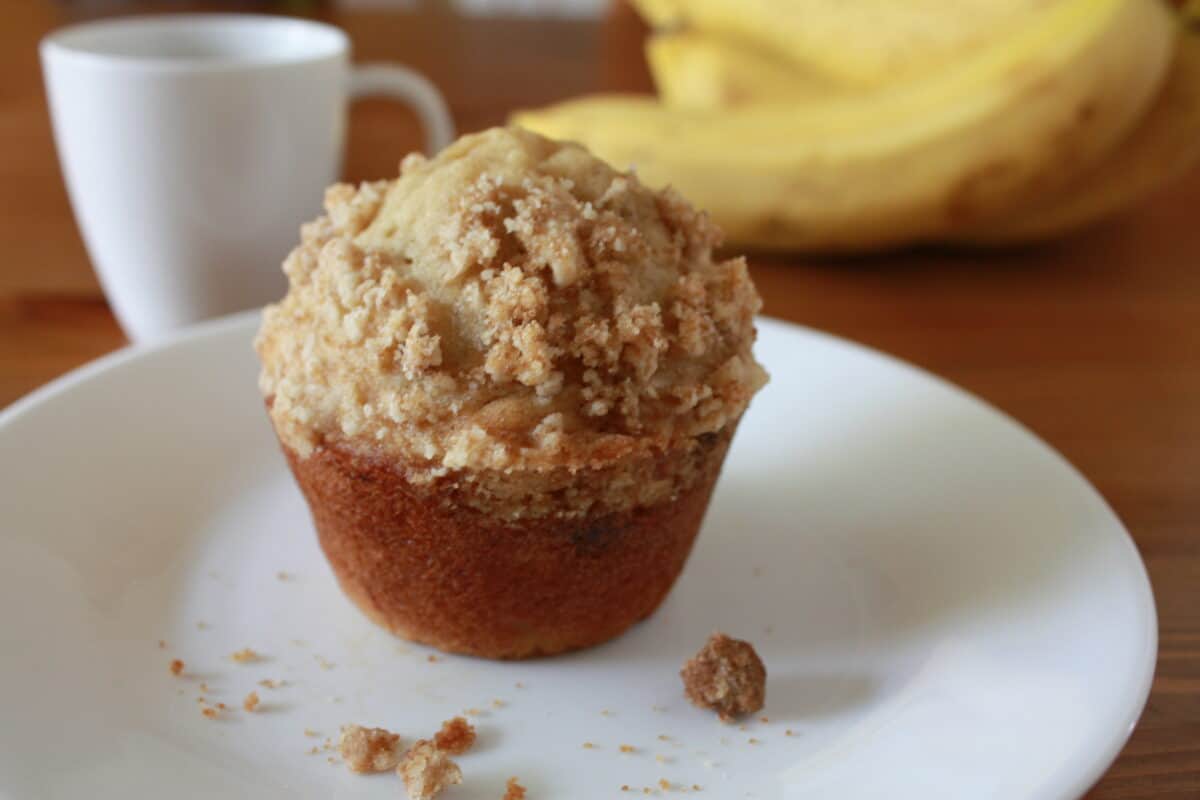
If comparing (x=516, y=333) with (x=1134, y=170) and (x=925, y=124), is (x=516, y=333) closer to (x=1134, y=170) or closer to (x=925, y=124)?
(x=925, y=124)

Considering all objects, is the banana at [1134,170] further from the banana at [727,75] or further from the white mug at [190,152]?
the white mug at [190,152]

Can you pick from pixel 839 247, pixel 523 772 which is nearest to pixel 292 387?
pixel 523 772

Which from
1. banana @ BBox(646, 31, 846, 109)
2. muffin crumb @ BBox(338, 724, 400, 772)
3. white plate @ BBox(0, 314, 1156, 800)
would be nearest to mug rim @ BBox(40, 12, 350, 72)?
white plate @ BBox(0, 314, 1156, 800)

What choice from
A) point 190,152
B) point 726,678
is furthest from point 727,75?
point 726,678

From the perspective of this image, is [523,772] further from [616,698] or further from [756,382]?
[756,382]

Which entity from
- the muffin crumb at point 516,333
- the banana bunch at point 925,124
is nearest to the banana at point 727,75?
the banana bunch at point 925,124
